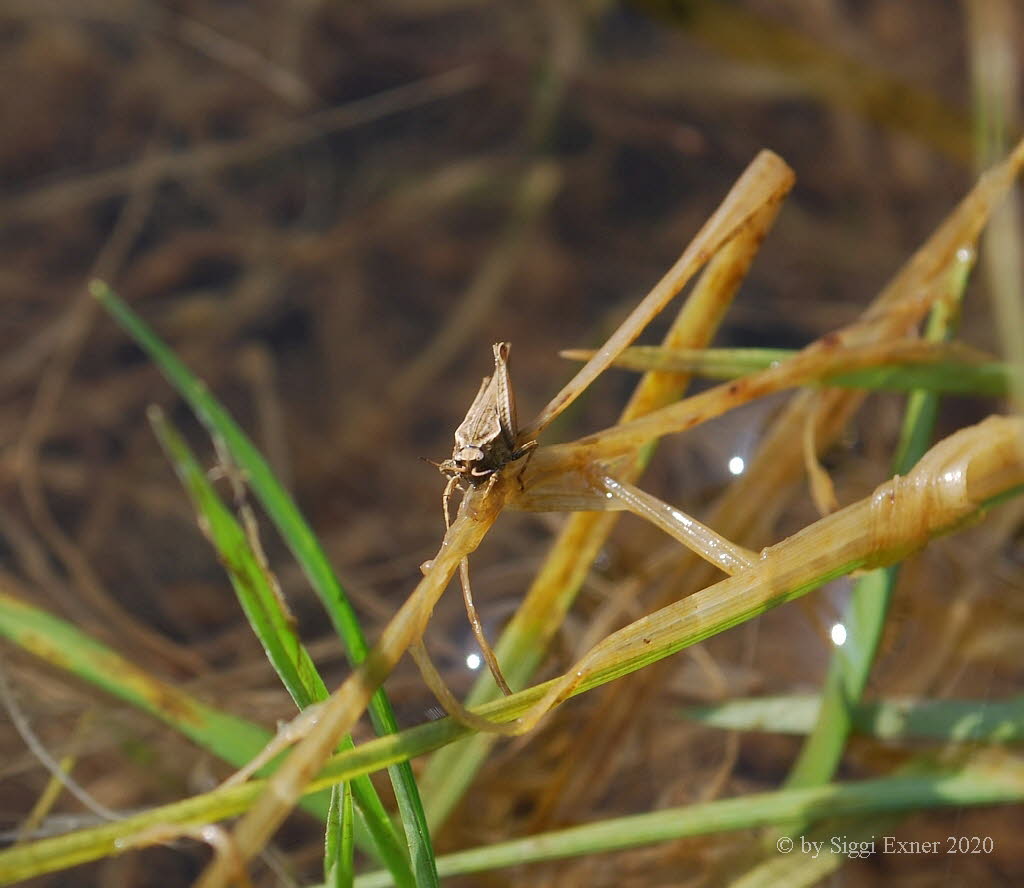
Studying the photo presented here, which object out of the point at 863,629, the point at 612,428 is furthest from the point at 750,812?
the point at 612,428

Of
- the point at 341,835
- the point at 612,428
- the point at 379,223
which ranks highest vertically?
the point at 379,223

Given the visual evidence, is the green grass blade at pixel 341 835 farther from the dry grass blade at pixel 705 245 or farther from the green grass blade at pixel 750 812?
the dry grass blade at pixel 705 245

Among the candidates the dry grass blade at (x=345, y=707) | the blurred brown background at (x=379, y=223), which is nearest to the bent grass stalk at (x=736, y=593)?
the dry grass blade at (x=345, y=707)

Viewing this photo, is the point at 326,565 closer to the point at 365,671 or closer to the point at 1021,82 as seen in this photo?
the point at 365,671

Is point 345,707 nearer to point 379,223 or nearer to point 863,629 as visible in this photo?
point 863,629

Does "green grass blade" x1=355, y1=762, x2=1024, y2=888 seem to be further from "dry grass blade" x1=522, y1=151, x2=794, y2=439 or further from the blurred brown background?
the blurred brown background

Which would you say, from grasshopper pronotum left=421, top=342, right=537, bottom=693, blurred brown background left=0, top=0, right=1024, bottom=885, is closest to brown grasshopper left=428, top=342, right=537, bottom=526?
grasshopper pronotum left=421, top=342, right=537, bottom=693
